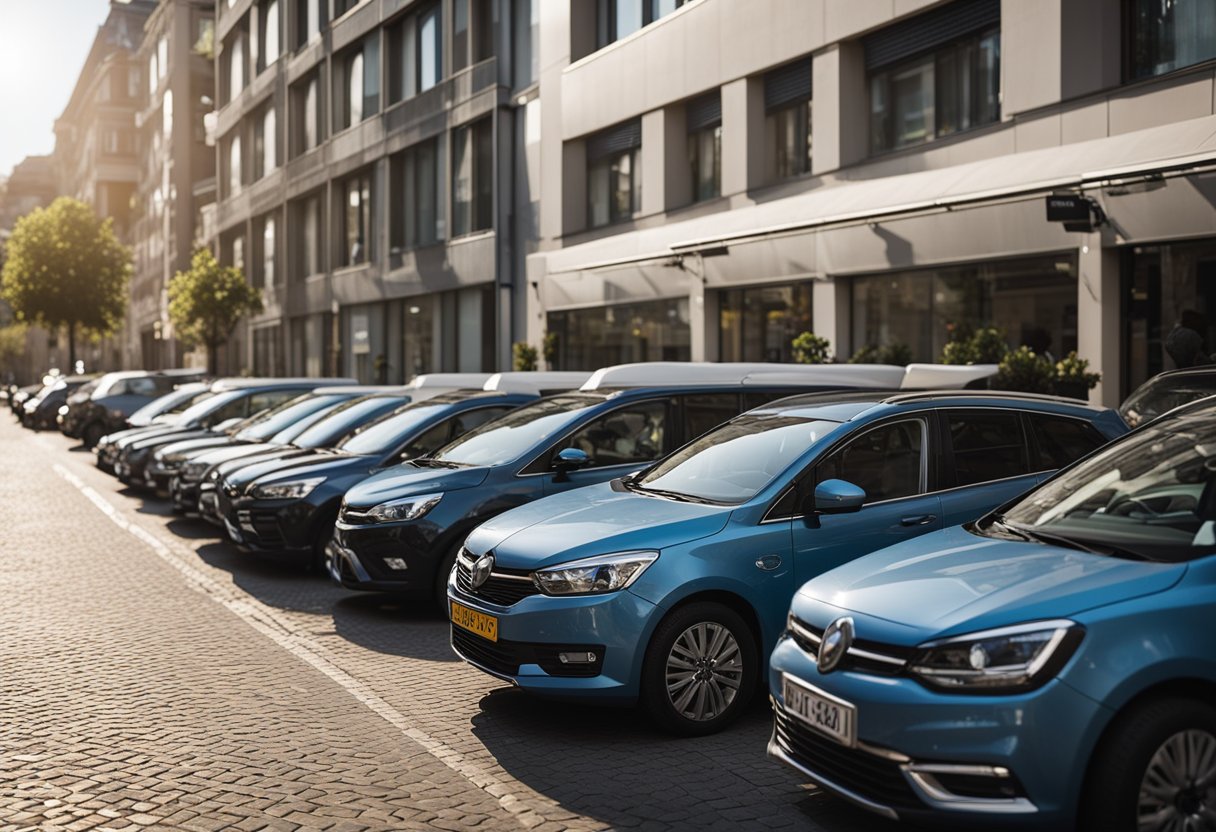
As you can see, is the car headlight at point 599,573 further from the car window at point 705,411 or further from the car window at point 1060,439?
the car window at point 705,411

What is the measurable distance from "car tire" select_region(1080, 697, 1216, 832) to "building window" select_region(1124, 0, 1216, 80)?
40.6 feet

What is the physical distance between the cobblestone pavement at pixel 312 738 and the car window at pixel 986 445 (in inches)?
70.3

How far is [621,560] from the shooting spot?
5.98 meters

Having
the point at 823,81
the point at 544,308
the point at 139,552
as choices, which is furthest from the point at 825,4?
the point at 139,552

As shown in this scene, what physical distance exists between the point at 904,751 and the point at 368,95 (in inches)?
1468

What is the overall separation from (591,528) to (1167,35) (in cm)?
1189

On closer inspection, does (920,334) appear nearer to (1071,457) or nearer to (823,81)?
(823,81)

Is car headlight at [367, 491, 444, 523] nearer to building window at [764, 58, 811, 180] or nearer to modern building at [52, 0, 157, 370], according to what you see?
building window at [764, 58, 811, 180]

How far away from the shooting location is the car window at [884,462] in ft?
21.5

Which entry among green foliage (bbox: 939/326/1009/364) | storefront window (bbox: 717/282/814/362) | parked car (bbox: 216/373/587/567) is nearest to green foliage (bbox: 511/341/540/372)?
storefront window (bbox: 717/282/814/362)

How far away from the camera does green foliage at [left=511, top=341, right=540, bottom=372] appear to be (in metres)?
28.5

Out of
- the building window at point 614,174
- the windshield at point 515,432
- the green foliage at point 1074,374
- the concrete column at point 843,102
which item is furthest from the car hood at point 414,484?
the building window at point 614,174

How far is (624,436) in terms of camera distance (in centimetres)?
904

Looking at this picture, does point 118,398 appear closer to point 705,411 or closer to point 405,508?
point 405,508
